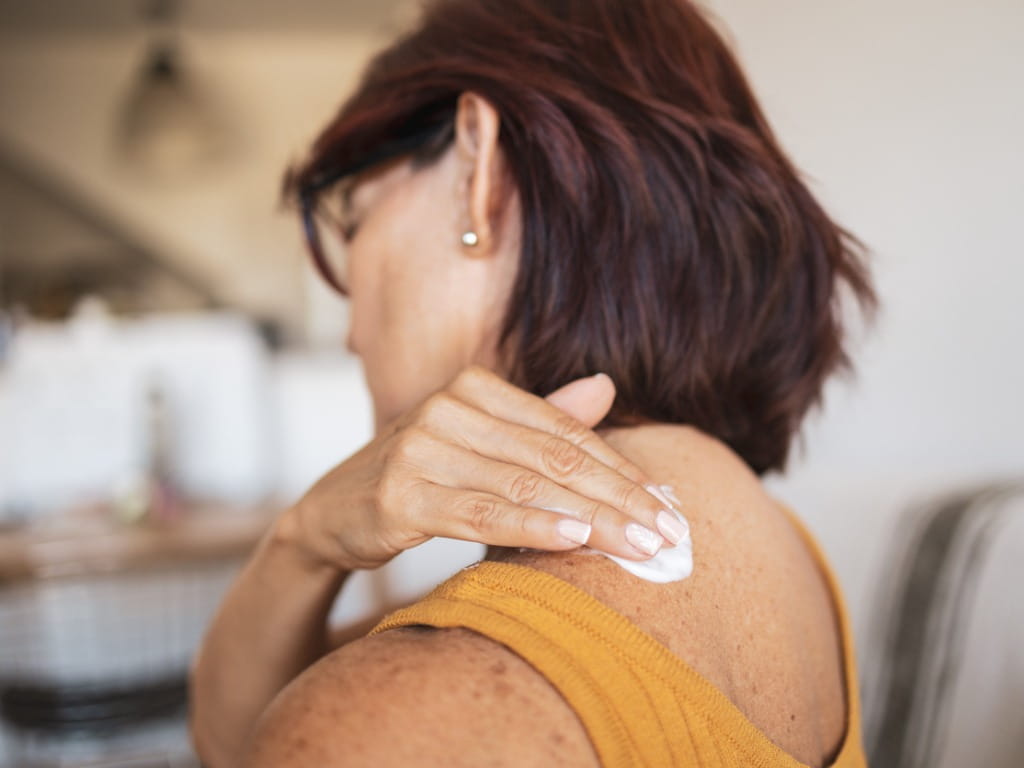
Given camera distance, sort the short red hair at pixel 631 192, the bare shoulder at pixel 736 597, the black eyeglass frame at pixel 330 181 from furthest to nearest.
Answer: the black eyeglass frame at pixel 330 181 → the short red hair at pixel 631 192 → the bare shoulder at pixel 736 597

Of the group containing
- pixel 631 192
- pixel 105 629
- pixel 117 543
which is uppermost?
pixel 631 192

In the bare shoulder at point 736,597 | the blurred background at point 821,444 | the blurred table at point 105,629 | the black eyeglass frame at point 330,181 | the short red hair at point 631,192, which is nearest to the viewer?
the bare shoulder at point 736,597

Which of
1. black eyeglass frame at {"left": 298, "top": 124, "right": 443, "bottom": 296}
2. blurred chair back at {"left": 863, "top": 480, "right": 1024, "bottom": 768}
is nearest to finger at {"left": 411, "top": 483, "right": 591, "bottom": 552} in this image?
black eyeglass frame at {"left": 298, "top": 124, "right": 443, "bottom": 296}

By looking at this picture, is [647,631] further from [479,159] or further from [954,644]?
[954,644]

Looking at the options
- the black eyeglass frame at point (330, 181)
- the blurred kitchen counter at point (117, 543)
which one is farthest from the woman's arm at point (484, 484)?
the blurred kitchen counter at point (117, 543)

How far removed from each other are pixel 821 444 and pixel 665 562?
3.75 ft

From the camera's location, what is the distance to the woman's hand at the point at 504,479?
0.51 meters

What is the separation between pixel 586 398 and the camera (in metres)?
0.60

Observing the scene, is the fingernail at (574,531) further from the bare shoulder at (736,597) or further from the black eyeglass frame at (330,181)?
the black eyeglass frame at (330,181)

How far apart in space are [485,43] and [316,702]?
0.51m

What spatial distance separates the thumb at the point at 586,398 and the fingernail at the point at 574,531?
105 mm

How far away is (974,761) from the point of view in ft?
3.33

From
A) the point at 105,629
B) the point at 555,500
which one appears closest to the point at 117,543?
the point at 105,629

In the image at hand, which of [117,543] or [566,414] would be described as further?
[117,543]
